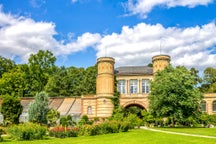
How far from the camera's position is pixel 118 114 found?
40.7 m

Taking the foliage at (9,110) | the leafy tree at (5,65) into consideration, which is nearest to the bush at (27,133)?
the foliage at (9,110)

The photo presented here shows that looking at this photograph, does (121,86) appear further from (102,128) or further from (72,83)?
(102,128)

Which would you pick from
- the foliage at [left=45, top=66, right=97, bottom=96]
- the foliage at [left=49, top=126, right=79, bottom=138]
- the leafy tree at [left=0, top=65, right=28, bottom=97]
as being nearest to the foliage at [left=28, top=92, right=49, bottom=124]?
the foliage at [left=49, top=126, right=79, bottom=138]

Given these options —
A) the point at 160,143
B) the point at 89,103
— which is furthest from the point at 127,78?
the point at 160,143

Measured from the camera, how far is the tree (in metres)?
31.2

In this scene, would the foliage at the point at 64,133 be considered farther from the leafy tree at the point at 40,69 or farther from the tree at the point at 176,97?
the leafy tree at the point at 40,69

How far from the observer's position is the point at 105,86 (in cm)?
4391

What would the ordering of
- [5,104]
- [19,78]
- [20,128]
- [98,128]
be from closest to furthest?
[20,128] → [98,128] → [5,104] → [19,78]

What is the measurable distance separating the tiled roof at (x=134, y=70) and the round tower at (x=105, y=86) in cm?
271

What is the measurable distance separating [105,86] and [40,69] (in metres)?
21.1

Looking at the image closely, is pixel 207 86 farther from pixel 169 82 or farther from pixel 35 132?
pixel 35 132

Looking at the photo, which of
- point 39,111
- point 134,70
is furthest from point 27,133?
point 134,70

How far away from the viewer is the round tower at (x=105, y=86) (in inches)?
1704

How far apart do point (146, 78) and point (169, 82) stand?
13.8 m
